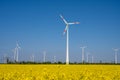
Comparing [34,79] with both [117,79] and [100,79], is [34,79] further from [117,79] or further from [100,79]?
[117,79]

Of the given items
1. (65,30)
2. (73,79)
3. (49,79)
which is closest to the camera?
(49,79)

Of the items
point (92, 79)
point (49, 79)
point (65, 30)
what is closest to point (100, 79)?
point (92, 79)

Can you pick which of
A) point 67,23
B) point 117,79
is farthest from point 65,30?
point 117,79

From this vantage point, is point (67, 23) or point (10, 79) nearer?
point (10, 79)

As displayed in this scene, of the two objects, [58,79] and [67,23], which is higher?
[67,23]

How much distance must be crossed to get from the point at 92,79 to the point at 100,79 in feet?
1.10

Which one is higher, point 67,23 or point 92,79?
point 67,23

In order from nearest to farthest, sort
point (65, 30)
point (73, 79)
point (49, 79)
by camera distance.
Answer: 1. point (49, 79)
2. point (73, 79)
3. point (65, 30)

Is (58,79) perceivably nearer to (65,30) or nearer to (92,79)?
(92,79)

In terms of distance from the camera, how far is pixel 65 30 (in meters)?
65.2

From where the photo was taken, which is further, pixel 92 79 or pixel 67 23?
pixel 67 23

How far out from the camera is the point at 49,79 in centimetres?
→ 1009

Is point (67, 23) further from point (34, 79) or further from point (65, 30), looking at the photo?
Answer: point (34, 79)

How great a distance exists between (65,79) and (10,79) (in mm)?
1977
